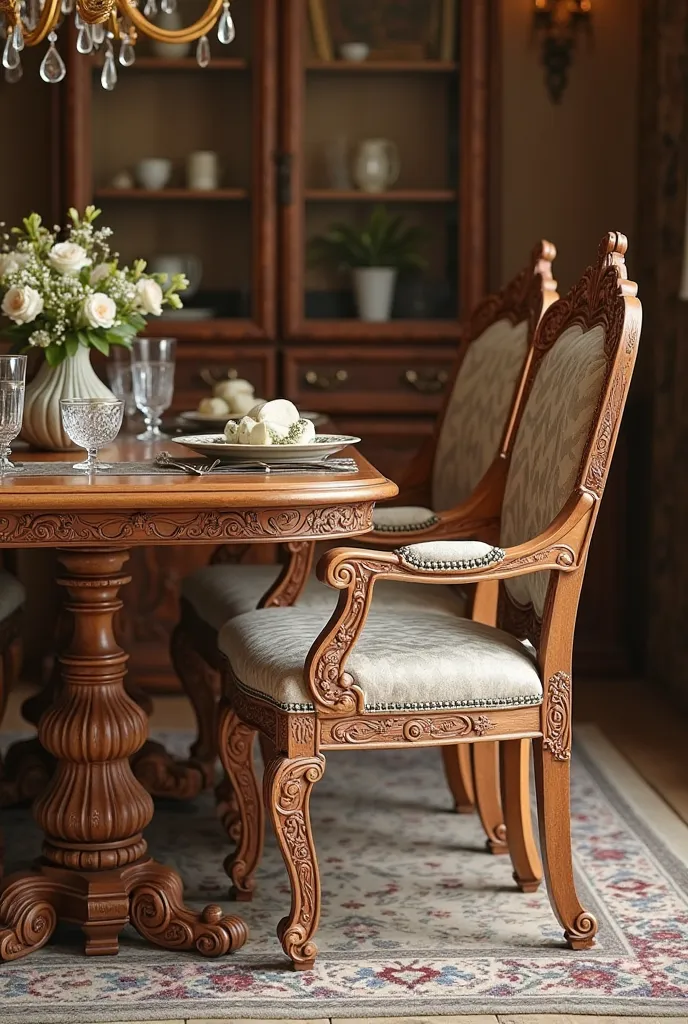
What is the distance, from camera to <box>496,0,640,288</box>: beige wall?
4199 mm

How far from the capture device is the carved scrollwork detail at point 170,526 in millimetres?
1938

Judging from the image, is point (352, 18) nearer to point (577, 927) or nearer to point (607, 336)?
point (607, 336)

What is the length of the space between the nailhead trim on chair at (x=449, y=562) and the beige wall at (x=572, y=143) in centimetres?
231

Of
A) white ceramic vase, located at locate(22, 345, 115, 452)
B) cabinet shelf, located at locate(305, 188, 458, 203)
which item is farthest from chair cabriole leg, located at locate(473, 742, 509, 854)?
cabinet shelf, located at locate(305, 188, 458, 203)

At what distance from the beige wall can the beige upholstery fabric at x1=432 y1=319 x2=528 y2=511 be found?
1.31m

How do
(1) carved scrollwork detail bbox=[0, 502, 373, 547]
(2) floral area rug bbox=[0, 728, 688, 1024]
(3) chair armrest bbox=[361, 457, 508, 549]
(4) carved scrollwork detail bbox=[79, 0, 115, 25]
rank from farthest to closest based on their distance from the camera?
(3) chair armrest bbox=[361, 457, 508, 549] → (4) carved scrollwork detail bbox=[79, 0, 115, 25] → (2) floral area rug bbox=[0, 728, 688, 1024] → (1) carved scrollwork detail bbox=[0, 502, 373, 547]

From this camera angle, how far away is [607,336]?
2.17 metres

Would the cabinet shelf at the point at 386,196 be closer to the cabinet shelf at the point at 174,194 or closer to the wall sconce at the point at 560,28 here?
the cabinet shelf at the point at 174,194

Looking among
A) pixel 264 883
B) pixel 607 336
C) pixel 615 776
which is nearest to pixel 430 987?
pixel 264 883

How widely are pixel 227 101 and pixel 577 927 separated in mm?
2543

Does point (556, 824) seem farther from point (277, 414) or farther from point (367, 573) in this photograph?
point (277, 414)

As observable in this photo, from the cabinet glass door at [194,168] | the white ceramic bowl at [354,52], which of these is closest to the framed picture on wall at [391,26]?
the white ceramic bowl at [354,52]

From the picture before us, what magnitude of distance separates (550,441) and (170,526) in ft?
2.21

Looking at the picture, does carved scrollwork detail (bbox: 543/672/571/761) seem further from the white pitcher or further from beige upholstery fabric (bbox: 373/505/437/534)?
the white pitcher
